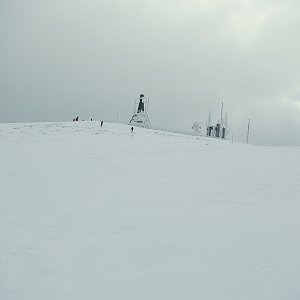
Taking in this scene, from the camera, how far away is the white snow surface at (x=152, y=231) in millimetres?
6605

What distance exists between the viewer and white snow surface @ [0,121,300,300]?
21.7 feet

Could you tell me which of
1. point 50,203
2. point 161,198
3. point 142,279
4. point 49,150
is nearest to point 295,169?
point 161,198

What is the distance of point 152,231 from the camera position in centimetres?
906

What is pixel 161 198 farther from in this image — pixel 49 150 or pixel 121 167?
pixel 49 150

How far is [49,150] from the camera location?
2370cm

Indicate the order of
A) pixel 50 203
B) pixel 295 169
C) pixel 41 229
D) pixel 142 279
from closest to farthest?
pixel 142 279
pixel 41 229
pixel 50 203
pixel 295 169

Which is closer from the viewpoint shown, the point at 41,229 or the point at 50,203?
the point at 41,229

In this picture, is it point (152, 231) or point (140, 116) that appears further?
point (140, 116)

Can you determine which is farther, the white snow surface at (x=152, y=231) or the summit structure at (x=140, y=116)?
the summit structure at (x=140, y=116)

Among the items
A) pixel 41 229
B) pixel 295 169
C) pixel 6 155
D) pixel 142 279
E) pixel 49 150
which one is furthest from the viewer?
pixel 49 150

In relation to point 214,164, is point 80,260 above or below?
below

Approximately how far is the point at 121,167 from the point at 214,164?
4.20m

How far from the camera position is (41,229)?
9.45 m

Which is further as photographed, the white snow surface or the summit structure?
the summit structure
